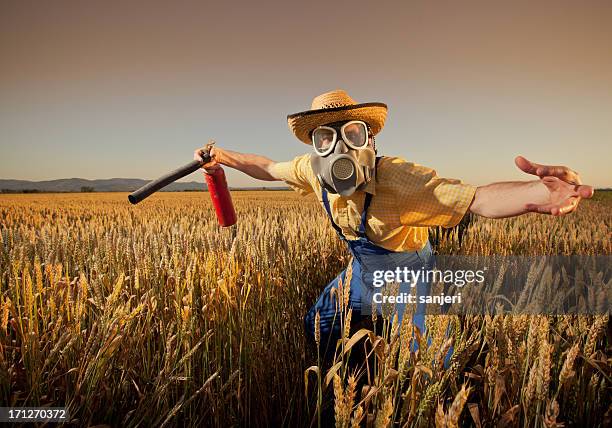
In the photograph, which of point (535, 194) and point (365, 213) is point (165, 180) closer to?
point (365, 213)

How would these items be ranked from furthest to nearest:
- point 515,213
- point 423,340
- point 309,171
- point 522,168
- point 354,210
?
point 309,171 < point 354,210 < point 515,213 < point 522,168 < point 423,340

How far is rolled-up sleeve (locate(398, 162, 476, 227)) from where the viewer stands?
6.10 feet

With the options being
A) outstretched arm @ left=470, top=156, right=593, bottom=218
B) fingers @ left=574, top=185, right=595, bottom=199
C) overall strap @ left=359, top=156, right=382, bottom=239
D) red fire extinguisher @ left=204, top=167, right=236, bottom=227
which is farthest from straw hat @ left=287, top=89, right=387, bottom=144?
fingers @ left=574, top=185, right=595, bottom=199

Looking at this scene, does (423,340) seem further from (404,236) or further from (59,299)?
(59,299)

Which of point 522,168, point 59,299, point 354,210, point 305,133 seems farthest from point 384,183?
point 59,299

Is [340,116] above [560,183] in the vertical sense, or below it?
above

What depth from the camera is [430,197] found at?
197 centimetres

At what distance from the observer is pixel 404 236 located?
2.35 metres

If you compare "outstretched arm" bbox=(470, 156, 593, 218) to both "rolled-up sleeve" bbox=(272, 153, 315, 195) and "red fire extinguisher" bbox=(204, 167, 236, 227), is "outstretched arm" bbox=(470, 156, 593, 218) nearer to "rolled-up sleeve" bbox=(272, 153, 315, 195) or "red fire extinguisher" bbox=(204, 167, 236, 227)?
"rolled-up sleeve" bbox=(272, 153, 315, 195)

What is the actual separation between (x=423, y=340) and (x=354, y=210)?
3.96 feet

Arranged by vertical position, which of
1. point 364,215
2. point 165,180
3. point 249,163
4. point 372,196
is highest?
point 249,163

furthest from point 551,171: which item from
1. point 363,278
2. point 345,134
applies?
point 363,278

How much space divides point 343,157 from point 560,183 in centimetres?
97

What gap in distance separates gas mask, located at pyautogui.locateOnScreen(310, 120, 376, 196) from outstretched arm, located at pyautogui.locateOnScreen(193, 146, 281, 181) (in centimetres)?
97
